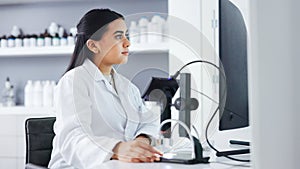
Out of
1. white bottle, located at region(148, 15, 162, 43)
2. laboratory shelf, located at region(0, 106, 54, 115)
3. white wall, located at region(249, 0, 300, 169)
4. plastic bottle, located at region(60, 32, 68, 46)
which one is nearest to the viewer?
white wall, located at region(249, 0, 300, 169)

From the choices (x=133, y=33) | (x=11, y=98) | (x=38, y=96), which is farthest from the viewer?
(x=11, y=98)

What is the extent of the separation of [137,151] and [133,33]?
0.30 meters

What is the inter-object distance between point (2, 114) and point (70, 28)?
84 centimetres

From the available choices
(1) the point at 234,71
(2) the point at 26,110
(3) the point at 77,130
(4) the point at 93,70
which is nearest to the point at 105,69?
(4) the point at 93,70

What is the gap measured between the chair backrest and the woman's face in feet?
2.16

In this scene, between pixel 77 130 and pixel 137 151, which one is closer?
pixel 137 151

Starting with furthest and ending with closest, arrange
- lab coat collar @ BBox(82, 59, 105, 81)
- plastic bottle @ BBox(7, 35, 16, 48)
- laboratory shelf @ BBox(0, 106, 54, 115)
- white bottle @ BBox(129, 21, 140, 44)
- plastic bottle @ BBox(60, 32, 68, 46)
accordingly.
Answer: plastic bottle @ BBox(7, 35, 16, 48) < plastic bottle @ BBox(60, 32, 68, 46) < laboratory shelf @ BBox(0, 106, 54, 115) < lab coat collar @ BBox(82, 59, 105, 81) < white bottle @ BBox(129, 21, 140, 44)

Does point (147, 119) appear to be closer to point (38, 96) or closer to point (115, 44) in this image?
point (115, 44)

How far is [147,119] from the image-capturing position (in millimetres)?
1058

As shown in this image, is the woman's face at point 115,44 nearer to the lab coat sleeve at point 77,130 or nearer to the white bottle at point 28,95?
the lab coat sleeve at point 77,130

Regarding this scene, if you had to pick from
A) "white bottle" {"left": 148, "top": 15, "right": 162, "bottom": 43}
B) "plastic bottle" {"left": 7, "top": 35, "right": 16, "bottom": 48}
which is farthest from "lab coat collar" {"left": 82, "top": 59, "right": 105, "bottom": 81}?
"plastic bottle" {"left": 7, "top": 35, "right": 16, "bottom": 48}

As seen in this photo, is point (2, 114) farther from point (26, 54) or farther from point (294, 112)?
point (294, 112)

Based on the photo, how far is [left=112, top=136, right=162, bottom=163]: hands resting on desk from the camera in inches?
41.6

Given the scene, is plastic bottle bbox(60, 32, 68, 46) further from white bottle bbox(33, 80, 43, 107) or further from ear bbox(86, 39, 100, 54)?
ear bbox(86, 39, 100, 54)
